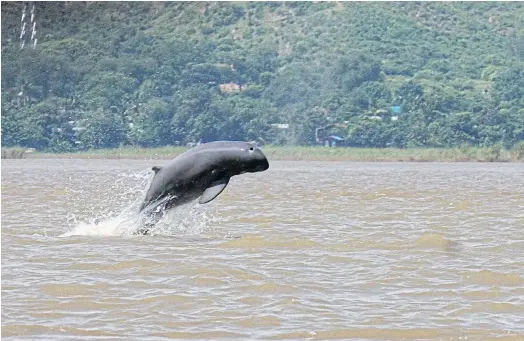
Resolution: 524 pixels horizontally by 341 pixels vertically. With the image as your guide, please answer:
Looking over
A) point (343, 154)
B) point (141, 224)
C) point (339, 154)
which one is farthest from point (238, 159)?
point (343, 154)

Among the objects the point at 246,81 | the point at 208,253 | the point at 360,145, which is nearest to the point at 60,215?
the point at 208,253

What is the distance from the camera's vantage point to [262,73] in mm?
139750

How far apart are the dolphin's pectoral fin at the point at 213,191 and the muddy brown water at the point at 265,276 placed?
2.25 ft

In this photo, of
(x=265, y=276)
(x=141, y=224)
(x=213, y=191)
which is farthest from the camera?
(x=141, y=224)

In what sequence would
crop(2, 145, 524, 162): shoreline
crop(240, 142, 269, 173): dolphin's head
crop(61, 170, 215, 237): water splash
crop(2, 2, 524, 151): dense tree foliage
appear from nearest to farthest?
crop(240, 142, 269, 173): dolphin's head
crop(61, 170, 215, 237): water splash
crop(2, 145, 524, 162): shoreline
crop(2, 2, 524, 151): dense tree foliage

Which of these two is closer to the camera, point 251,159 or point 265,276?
point 265,276

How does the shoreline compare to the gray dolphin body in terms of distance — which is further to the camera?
the shoreline

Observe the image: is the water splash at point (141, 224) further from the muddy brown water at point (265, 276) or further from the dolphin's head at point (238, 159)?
the dolphin's head at point (238, 159)

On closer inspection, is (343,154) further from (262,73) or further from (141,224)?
(141,224)

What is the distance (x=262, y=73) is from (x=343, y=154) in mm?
47355

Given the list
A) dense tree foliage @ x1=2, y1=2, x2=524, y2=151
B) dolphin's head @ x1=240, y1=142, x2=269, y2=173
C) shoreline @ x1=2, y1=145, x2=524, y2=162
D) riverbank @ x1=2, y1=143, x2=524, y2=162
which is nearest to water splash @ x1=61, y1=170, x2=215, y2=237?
dolphin's head @ x1=240, y1=142, x2=269, y2=173

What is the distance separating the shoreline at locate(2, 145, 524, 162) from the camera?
86.1 meters

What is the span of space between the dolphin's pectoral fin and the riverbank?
66.5 m

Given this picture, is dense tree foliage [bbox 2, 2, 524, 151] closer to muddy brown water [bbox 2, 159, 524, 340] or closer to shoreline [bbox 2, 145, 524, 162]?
shoreline [bbox 2, 145, 524, 162]
